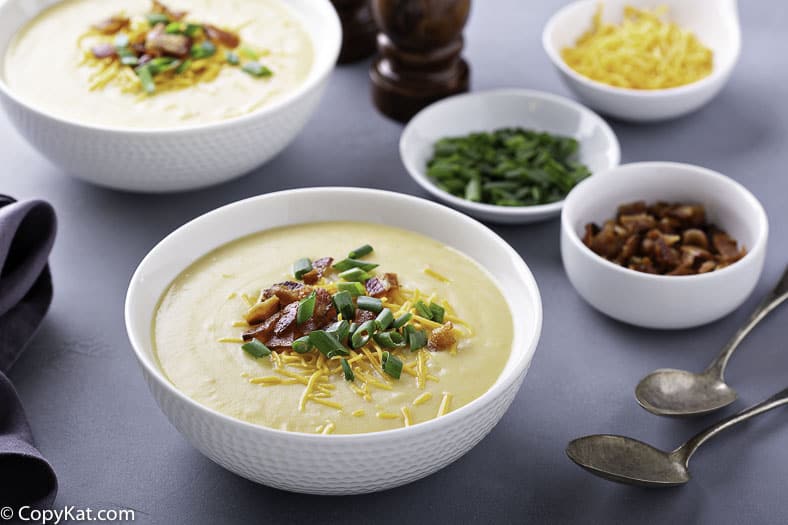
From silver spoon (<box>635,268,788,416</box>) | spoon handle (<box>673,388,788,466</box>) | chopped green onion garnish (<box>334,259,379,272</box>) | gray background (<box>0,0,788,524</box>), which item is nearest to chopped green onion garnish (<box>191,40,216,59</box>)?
gray background (<box>0,0,788,524</box>)

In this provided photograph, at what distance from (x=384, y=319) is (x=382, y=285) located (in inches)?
4.3

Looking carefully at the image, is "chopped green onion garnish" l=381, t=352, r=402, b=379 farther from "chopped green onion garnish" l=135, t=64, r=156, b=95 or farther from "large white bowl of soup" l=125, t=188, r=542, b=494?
"chopped green onion garnish" l=135, t=64, r=156, b=95

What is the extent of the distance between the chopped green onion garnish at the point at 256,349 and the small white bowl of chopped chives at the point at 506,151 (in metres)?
0.77

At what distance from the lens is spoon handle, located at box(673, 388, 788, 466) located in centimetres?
165

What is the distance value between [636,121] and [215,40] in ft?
3.62

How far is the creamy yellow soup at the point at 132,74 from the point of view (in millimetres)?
2168

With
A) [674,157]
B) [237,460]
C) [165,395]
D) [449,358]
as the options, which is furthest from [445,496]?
[674,157]

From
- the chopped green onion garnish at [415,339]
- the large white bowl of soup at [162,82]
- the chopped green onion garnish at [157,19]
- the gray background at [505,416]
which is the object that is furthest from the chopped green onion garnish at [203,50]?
the chopped green onion garnish at [415,339]

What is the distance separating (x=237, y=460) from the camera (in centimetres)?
144

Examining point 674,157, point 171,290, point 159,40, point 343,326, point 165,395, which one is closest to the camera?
point 165,395

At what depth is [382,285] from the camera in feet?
5.54

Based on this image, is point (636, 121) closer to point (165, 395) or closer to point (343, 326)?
point (343, 326)

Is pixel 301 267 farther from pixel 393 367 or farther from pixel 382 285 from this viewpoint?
pixel 393 367

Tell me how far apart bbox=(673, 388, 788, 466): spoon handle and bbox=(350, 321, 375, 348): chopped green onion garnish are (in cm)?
56
